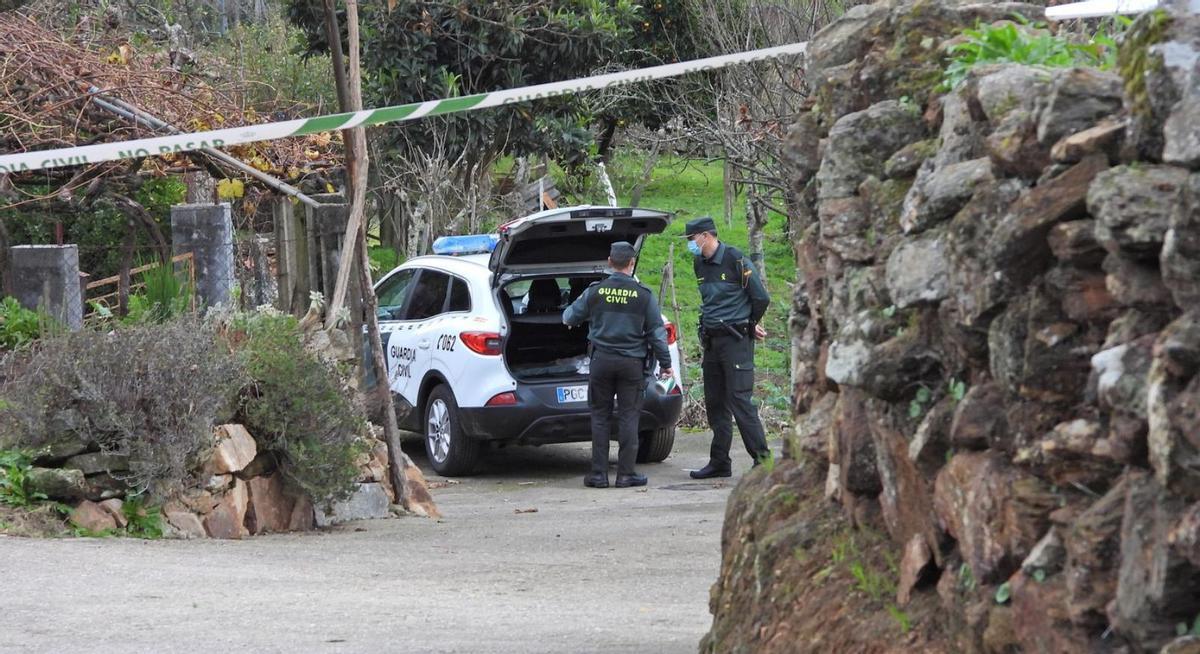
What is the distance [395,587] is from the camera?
6742 mm

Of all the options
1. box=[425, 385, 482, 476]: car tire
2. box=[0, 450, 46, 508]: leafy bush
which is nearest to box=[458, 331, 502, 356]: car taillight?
box=[425, 385, 482, 476]: car tire

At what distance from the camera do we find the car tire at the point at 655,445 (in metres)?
11.7

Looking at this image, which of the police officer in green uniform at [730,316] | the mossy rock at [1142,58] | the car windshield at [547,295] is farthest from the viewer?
the car windshield at [547,295]

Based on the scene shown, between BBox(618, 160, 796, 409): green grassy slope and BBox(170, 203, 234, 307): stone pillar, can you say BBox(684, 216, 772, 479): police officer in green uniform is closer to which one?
BBox(618, 160, 796, 409): green grassy slope

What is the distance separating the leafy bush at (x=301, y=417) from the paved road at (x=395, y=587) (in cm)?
37

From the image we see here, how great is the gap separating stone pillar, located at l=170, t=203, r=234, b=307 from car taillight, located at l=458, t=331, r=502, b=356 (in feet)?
6.23

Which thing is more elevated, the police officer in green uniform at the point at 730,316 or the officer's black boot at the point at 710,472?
the police officer in green uniform at the point at 730,316

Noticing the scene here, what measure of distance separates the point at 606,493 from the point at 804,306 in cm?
514

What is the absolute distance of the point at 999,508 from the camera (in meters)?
3.11

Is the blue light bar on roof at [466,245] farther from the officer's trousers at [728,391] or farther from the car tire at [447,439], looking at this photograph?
the officer's trousers at [728,391]

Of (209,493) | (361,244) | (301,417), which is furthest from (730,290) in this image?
(209,493)

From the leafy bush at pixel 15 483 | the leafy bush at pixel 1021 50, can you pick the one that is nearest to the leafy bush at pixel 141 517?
the leafy bush at pixel 15 483

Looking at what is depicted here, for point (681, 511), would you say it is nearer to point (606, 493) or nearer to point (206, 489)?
point (606, 493)

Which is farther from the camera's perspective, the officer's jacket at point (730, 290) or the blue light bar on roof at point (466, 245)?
the blue light bar on roof at point (466, 245)
